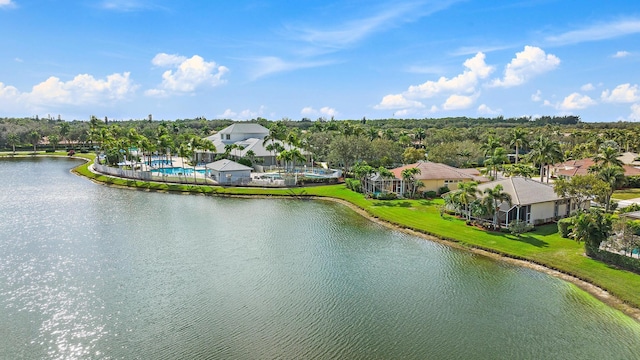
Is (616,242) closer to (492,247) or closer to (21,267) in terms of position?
(492,247)

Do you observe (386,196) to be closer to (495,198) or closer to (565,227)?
(495,198)

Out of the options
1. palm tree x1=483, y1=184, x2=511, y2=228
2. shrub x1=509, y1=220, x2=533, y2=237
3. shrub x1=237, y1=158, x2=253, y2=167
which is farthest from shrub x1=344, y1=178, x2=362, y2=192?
shrub x1=237, y1=158, x2=253, y2=167

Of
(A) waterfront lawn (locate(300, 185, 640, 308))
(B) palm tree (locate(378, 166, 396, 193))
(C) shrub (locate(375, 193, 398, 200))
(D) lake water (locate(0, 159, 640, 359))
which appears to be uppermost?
(B) palm tree (locate(378, 166, 396, 193))

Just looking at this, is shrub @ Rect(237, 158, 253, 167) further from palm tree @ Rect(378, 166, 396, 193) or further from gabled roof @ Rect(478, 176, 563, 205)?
gabled roof @ Rect(478, 176, 563, 205)

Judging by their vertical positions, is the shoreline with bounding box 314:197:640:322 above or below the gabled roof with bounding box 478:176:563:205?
below

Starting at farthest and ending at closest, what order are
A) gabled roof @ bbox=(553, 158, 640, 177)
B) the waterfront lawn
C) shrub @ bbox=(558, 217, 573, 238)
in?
gabled roof @ bbox=(553, 158, 640, 177) < shrub @ bbox=(558, 217, 573, 238) < the waterfront lawn

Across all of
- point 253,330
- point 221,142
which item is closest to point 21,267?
point 253,330

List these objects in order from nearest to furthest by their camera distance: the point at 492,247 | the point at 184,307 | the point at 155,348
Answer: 1. the point at 155,348
2. the point at 184,307
3. the point at 492,247

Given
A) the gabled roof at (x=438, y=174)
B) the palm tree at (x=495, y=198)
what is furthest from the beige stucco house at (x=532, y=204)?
the gabled roof at (x=438, y=174)
